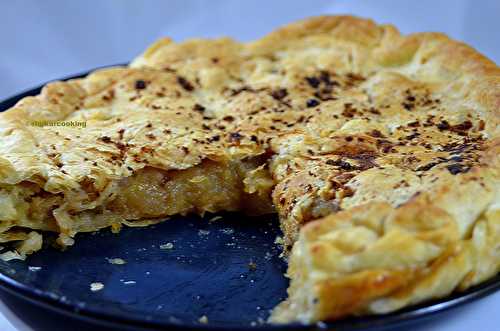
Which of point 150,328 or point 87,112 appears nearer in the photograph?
point 150,328

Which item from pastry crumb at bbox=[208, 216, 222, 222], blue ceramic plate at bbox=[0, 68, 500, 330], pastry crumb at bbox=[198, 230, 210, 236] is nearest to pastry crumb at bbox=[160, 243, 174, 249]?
blue ceramic plate at bbox=[0, 68, 500, 330]

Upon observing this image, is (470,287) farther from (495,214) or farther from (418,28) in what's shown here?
(418,28)

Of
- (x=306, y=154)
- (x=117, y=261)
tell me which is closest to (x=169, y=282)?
(x=117, y=261)

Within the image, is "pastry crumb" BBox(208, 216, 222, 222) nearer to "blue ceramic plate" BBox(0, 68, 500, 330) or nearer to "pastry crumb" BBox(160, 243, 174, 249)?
"blue ceramic plate" BBox(0, 68, 500, 330)

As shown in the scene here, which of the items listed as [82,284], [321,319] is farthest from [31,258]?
[321,319]

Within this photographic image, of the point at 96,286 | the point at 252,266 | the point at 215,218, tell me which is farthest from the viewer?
the point at 215,218

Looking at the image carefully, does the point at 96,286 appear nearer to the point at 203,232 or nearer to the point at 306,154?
the point at 203,232
